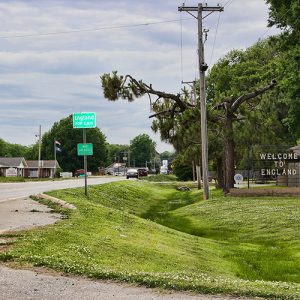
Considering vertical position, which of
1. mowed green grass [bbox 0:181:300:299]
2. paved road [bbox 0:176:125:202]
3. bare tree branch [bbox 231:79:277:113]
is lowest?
mowed green grass [bbox 0:181:300:299]

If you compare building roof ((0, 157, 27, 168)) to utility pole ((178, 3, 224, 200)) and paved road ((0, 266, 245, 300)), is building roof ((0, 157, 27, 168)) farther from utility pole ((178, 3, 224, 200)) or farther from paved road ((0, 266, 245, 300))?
paved road ((0, 266, 245, 300))

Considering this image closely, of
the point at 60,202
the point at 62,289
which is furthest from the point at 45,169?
Result: the point at 62,289

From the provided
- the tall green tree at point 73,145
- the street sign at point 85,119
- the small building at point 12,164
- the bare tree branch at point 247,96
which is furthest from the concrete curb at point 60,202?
the tall green tree at point 73,145

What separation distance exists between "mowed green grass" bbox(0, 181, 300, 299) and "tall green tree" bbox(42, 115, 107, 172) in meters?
115

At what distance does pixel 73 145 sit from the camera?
136 meters

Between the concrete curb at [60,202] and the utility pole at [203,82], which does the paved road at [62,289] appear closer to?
the concrete curb at [60,202]

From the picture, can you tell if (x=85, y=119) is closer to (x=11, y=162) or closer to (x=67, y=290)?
(x=67, y=290)

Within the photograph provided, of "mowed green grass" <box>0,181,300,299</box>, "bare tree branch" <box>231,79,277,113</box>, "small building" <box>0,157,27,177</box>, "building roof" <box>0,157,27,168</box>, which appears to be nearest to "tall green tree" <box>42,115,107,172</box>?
"small building" <box>0,157,27,177</box>

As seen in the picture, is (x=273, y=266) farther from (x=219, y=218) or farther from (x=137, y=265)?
(x=219, y=218)

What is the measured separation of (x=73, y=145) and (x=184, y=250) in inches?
4904

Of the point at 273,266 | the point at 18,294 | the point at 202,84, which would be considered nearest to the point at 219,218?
the point at 273,266

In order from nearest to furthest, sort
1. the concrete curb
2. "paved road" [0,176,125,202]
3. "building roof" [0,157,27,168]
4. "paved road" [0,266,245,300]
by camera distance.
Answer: "paved road" [0,266,245,300]
the concrete curb
"paved road" [0,176,125,202]
"building roof" [0,157,27,168]

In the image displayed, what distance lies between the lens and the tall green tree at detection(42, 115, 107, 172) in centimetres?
13675

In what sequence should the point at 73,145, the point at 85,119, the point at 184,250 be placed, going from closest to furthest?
the point at 184,250 < the point at 85,119 < the point at 73,145
